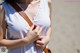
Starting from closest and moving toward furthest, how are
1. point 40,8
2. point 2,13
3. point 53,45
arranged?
1. point 2,13
2. point 40,8
3. point 53,45

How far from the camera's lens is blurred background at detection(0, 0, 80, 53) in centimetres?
A: 502

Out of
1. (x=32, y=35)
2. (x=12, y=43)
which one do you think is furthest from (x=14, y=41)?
(x=32, y=35)

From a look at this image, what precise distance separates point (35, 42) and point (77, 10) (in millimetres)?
3403

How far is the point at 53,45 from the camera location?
4969 millimetres

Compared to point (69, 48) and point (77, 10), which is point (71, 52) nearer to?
point (69, 48)

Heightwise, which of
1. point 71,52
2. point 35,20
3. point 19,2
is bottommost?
point 71,52

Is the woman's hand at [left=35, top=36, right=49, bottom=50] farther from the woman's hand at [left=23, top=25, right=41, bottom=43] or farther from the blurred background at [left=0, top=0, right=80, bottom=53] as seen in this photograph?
the blurred background at [left=0, top=0, right=80, bottom=53]

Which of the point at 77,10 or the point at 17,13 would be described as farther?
the point at 77,10

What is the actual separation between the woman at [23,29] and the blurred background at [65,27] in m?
2.75

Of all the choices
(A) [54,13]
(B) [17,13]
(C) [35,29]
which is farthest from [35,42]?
(A) [54,13]

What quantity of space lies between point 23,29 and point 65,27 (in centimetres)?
320

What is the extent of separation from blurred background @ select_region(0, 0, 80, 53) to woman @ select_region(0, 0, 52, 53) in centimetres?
275

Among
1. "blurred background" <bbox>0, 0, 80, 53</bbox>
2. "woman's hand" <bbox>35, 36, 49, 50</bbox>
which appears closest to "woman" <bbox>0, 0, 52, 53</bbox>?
"woman's hand" <bbox>35, 36, 49, 50</bbox>

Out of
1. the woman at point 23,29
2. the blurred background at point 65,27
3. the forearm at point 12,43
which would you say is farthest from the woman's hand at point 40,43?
the blurred background at point 65,27
